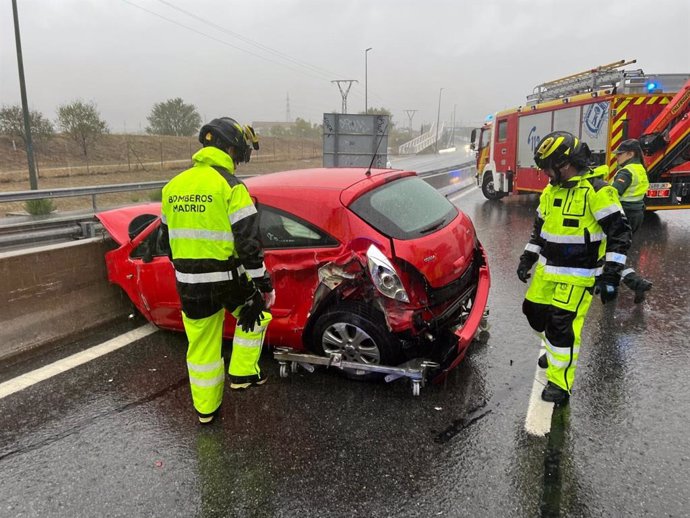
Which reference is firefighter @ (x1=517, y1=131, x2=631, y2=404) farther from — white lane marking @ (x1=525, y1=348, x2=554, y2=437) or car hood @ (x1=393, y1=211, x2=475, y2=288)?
car hood @ (x1=393, y1=211, x2=475, y2=288)

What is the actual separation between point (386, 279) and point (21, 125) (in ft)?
107

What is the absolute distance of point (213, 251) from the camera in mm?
2953

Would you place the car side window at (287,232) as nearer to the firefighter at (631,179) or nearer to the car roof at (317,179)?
the car roof at (317,179)

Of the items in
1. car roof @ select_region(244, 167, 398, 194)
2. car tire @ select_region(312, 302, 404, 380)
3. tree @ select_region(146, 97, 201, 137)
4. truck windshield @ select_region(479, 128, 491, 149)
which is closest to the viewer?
car tire @ select_region(312, 302, 404, 380)

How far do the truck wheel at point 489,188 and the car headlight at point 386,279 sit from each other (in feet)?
39.9

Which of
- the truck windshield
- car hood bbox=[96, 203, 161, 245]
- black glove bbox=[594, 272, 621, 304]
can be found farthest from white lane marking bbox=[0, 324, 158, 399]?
the truck windshield

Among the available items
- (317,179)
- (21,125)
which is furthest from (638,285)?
(21,125)

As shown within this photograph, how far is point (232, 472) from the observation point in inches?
106

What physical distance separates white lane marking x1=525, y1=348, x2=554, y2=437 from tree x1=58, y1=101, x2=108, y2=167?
33.8 metres

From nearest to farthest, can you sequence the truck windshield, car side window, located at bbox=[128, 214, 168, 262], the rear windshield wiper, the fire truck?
1. the rear windshield wiper
2. car side window, located at bbox=[128, 214, 168, 262]
3. the fire truck
4. the truck windshield

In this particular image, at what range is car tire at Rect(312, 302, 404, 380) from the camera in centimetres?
337

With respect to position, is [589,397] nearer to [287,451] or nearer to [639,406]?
[639,406]

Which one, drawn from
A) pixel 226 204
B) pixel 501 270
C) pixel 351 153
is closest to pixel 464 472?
pixel 226 204

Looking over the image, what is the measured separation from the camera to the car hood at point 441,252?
11.0 ft
